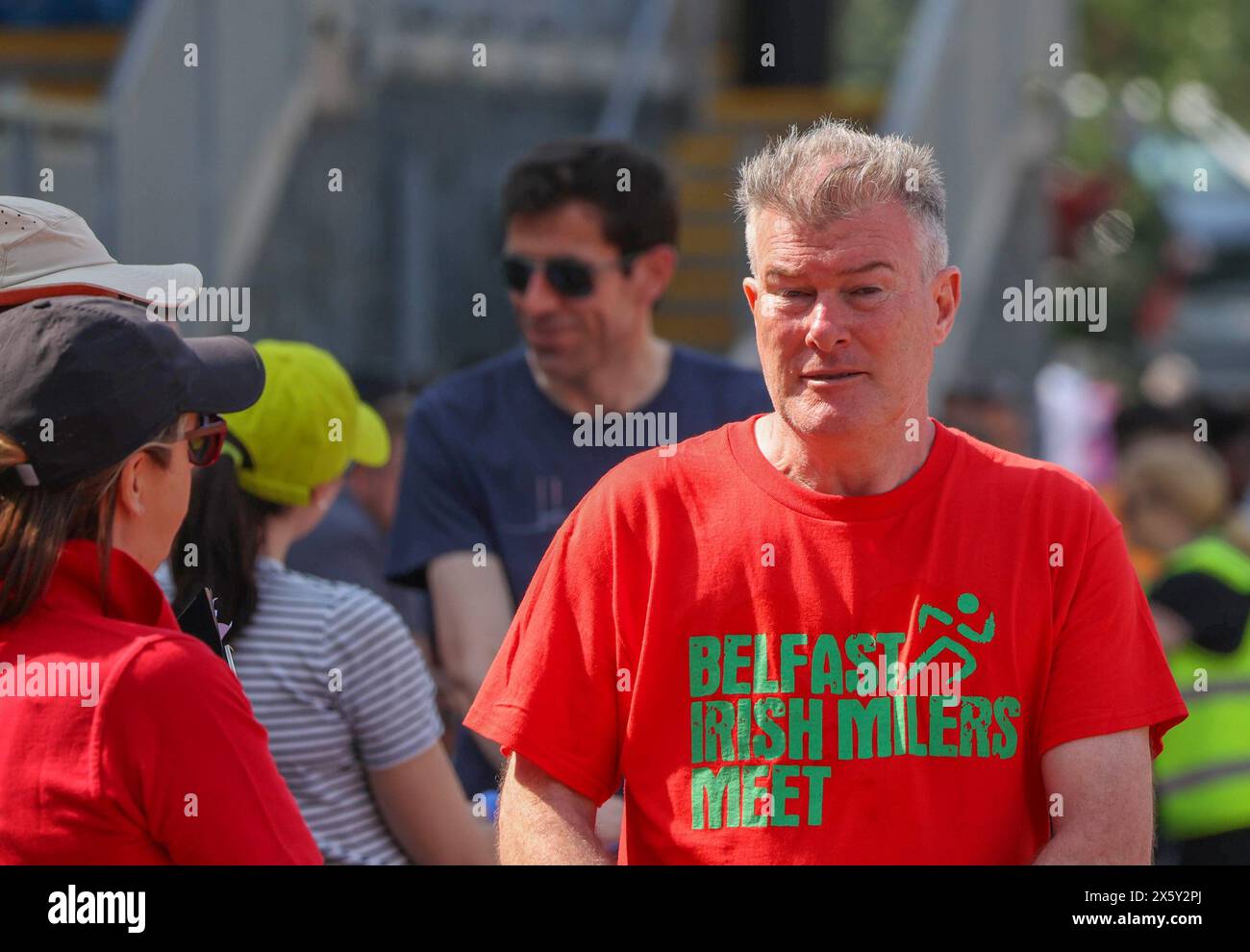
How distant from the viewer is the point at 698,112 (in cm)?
1363

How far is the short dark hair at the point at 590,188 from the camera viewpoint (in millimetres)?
4078

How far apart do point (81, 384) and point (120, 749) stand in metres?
0.48

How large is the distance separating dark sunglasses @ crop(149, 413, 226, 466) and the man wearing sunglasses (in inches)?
42.8

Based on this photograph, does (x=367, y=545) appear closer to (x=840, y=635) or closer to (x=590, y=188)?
(x=590, y=188)

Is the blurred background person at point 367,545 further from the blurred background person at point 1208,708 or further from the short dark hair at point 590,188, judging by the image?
the blurred background person at point 1208,708

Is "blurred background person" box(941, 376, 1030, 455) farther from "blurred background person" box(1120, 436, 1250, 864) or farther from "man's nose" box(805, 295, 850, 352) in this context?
"man's nose" box(805, 295, 850, 352)

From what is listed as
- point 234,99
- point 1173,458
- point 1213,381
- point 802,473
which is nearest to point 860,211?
point 802,473

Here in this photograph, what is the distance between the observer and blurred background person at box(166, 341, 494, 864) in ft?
10.5

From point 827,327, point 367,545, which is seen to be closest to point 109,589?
point 827,327

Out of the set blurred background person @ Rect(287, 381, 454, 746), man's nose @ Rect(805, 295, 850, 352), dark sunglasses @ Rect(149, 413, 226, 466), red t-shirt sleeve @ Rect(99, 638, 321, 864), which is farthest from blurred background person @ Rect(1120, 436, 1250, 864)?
red t-shirt sleeve @ Rect(99, 638, 321, 864)

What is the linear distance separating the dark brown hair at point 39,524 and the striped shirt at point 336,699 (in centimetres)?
85

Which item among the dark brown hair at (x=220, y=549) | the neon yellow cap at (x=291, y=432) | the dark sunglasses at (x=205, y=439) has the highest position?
the neon yellow cap at (x=291, y=432)

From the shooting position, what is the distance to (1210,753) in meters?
4.62

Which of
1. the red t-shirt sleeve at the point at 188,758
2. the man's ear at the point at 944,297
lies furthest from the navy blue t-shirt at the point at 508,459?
the red t-shirt sleeve at the point at 188,758
